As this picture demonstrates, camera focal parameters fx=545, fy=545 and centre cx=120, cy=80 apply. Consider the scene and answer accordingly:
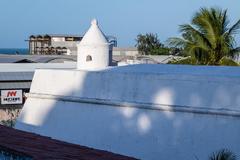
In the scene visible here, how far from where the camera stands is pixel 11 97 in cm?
1673

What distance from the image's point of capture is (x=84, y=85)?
461 inches

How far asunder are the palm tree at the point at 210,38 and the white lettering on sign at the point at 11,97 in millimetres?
6156

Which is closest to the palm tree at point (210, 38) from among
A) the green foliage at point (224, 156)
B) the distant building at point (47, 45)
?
the green foliage at point (224, 156)

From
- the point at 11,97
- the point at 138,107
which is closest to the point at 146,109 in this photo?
the point at 138,107

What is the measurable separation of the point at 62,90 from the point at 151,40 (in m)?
56.7

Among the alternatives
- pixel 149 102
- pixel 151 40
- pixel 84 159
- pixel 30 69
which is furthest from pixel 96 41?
pixel 151 40

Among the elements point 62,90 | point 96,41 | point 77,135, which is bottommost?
point 77,135

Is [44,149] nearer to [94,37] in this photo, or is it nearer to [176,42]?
[94,37]

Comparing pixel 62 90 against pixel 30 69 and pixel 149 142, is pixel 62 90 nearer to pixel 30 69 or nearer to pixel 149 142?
pixel 149 142

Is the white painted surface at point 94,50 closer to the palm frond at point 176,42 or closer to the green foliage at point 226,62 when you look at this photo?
the green foliage at point 226,62

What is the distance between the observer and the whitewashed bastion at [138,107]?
9000mm

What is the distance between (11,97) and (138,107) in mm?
7370

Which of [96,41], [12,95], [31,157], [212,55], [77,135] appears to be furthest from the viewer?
[212,55]

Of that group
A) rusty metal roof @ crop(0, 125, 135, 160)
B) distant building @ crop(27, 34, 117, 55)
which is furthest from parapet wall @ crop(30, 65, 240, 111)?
distant building @ crop(27, 34, 117, 55)
